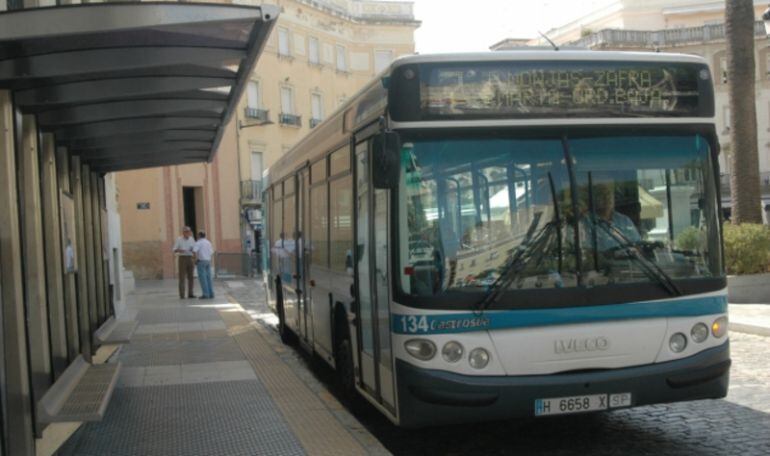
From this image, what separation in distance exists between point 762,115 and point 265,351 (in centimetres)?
5416

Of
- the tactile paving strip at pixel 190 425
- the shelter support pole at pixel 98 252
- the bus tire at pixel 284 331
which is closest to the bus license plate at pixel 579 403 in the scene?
the tactile paving strip at pixel 190 425

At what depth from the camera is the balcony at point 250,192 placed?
145 ft

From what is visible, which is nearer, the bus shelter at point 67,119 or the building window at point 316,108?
the bus shelter at point 67,119

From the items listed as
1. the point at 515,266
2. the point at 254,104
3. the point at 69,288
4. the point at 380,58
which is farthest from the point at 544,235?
the point at 380,58

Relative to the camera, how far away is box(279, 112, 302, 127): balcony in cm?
4709

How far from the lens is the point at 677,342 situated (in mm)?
6176

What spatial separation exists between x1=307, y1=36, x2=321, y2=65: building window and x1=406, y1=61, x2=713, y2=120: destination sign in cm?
4430

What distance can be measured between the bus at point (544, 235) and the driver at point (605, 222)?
0.04 feet

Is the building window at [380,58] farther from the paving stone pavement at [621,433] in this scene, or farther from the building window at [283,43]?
the paving stone pavement at [621,433]

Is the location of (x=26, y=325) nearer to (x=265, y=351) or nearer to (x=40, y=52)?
(x=40, y=52)

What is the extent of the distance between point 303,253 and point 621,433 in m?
4.64

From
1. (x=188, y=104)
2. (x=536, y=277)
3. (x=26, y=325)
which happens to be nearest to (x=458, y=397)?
(x=536, y=277)

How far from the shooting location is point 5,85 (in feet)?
18.2

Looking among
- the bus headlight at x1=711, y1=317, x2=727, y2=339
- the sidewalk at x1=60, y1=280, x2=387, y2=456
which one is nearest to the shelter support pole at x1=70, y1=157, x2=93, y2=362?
the sidewalk at x1=60, y1=280, x2=387, y2=456
